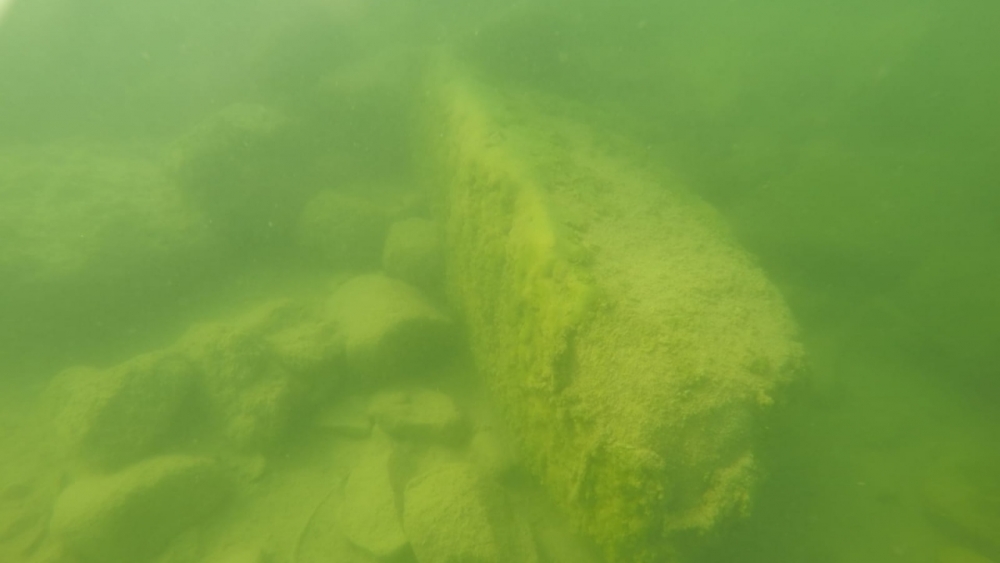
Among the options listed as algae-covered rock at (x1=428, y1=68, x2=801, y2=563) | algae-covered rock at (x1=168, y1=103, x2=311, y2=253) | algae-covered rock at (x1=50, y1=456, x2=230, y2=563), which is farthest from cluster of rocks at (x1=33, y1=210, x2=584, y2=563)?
algae-covered rock at (x1=168, y1=103, x2=311, y2=253)

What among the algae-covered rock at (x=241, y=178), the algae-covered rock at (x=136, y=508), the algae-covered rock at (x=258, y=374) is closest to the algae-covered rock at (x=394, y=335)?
the algae-covered rock at (x=258, y=374)

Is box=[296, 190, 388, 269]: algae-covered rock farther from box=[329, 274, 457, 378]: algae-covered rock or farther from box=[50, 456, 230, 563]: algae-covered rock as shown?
box=[50, 456, 230, 563]: algae-covered rock

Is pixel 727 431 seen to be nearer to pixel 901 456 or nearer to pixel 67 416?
pixel 901 456

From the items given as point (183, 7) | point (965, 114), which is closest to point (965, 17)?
point (965, 114)

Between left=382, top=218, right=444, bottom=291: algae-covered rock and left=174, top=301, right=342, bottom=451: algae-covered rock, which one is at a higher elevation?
left=382, top=218, right=444, bottom=291: algae-covered rock

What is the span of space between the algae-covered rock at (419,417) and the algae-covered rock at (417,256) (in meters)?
1.54

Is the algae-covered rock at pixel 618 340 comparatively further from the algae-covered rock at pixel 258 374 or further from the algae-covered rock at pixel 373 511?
the algae-covered rock at pixel 258 374

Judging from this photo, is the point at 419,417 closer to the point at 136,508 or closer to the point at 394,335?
the point at 394,335

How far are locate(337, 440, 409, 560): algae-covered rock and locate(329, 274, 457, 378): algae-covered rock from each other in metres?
0.96

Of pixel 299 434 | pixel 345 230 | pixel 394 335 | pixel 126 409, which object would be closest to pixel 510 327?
pixel 394 335

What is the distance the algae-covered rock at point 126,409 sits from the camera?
16.0ft

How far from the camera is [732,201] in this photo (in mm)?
7867

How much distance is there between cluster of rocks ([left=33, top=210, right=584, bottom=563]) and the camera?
13.1ft

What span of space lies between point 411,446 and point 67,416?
12.1 ft
